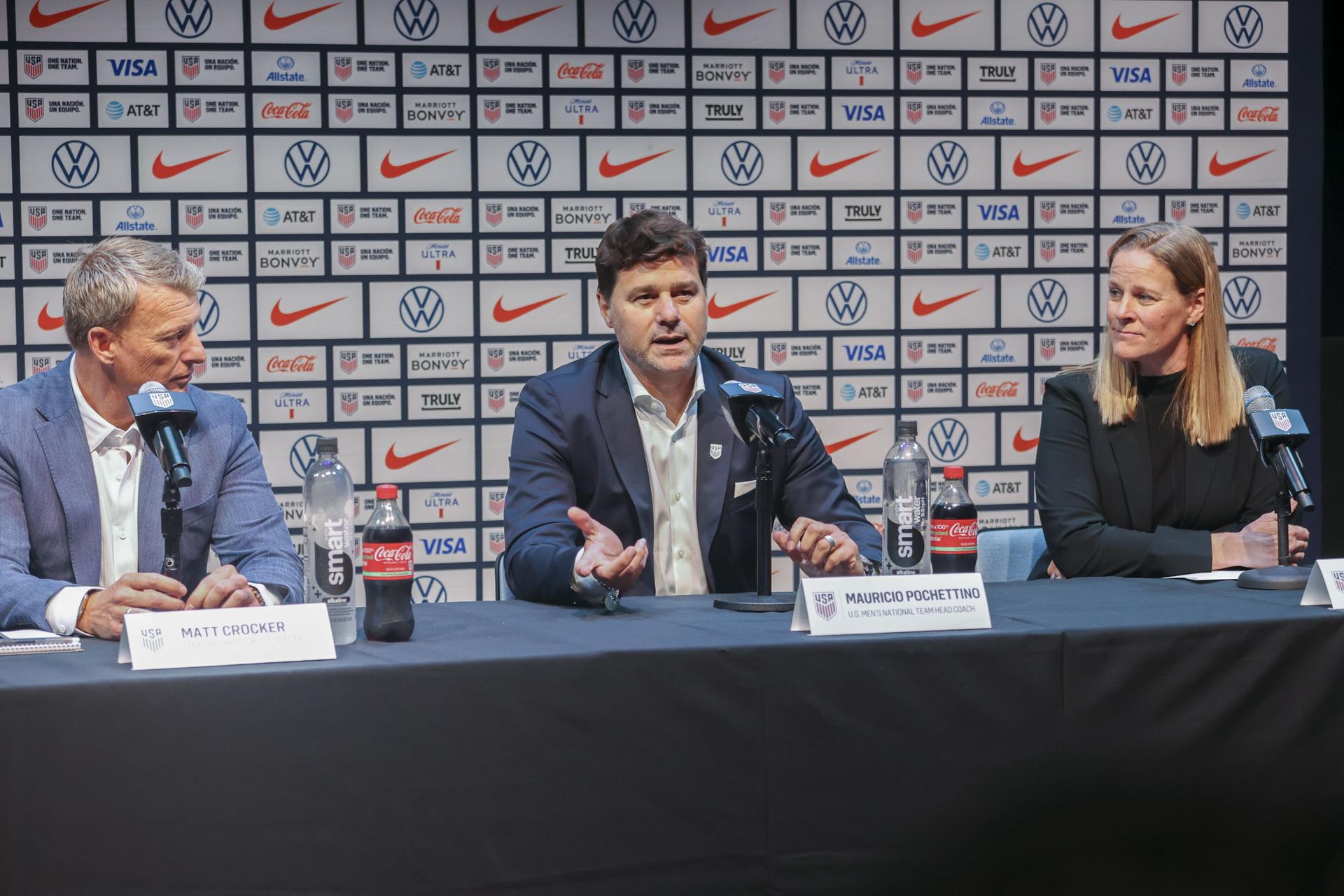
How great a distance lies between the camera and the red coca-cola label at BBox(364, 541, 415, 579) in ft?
5.32

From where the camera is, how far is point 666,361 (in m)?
2.40

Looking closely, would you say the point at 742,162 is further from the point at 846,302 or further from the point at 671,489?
the point at 671,489

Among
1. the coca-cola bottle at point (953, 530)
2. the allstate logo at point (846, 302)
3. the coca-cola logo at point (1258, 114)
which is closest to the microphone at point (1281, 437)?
the coca-cola bottle at point (953, 530)

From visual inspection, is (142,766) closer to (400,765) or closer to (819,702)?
(400,765)

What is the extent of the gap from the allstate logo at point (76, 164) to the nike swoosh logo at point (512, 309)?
1367mm

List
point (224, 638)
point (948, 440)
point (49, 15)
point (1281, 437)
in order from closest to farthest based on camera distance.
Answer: point (224, 638) → point (1281, 437) → point (49, 15) → point (948, 440)

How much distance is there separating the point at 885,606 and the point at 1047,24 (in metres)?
3.58

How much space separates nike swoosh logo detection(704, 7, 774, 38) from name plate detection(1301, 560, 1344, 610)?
10.3 ft

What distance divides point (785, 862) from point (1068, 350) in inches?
139

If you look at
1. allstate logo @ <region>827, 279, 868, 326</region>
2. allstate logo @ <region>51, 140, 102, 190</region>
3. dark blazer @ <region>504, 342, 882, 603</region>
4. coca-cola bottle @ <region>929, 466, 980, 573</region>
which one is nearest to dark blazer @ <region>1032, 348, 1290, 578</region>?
dark blazer @ <region>504, 342, 882, 603</region>

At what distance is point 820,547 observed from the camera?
6.40ft

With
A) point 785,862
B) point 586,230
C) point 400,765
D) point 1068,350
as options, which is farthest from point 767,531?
point 1068,350

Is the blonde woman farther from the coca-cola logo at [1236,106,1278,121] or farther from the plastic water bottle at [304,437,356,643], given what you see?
the coca-cola logo at [1236,106,1278,121]

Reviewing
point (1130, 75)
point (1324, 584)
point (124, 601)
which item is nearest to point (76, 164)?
point (124, 601)
